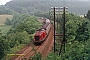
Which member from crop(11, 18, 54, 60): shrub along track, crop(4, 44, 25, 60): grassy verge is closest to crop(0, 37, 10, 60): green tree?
crop(4, 44, 25, 60): grassy verge

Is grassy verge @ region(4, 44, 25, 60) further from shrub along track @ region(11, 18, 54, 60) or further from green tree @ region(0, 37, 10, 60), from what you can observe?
green tree @ region(0, 37, 10, 60)

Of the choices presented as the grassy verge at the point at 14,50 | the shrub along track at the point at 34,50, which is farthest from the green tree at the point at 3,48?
the shrub along track at the point at 34,50

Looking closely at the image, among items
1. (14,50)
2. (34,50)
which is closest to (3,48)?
(14,50)

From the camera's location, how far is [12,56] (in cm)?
3456

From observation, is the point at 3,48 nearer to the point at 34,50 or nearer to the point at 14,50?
the point at 14,50

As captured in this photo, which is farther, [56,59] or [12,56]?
[12,56]

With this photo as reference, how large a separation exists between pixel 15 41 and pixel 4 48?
10.7 metres

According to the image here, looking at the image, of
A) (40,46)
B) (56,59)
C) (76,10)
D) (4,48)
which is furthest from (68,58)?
(76,10)

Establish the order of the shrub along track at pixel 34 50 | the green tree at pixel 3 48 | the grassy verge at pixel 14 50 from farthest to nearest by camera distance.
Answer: the shrub along track at pixel 34 50 < the grassy verge at pixel 14 50 < the green tree at pixel 3 48

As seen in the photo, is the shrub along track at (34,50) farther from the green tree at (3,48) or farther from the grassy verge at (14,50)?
the green tree at (3,48)

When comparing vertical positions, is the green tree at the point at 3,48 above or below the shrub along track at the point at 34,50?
above

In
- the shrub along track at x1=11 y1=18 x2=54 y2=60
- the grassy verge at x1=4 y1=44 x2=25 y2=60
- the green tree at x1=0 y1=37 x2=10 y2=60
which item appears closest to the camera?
the green tree at x1=0 y1=37 x2=10 y2=60

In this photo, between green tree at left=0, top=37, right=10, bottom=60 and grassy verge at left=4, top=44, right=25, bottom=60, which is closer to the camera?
green tree at left=0, top=37, right=10, bottom=60

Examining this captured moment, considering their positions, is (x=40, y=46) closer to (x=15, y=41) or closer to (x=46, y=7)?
(x=15, y=41)
